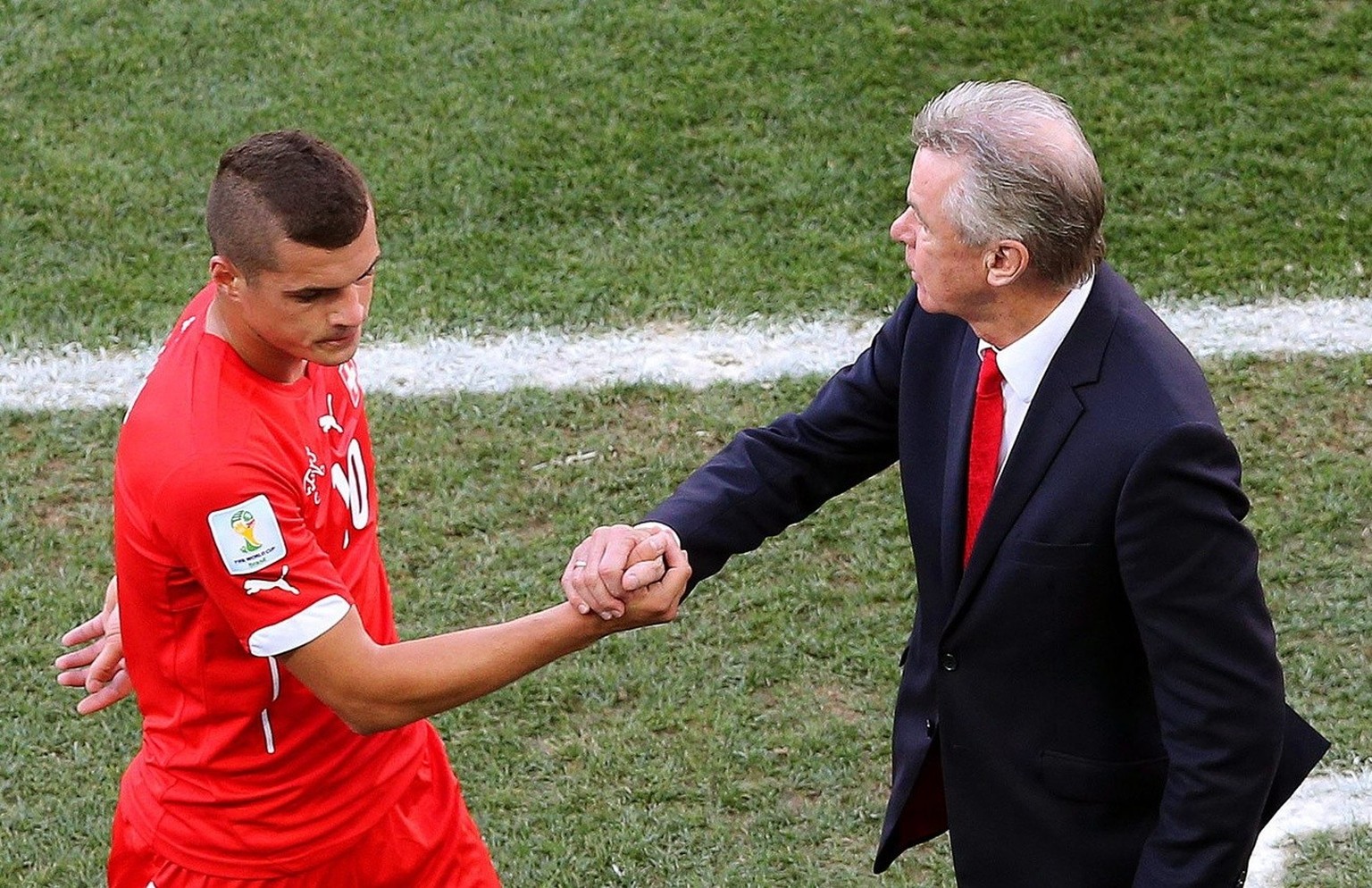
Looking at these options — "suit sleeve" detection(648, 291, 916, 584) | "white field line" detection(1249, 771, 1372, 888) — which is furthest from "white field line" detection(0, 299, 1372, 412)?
"suit sleeve" detection(648, 291, 916, 584)

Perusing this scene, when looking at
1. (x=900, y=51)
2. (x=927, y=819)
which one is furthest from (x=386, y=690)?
(x=900, y=51)

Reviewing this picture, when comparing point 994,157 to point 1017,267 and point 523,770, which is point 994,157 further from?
point 523,770

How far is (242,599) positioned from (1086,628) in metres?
1.35

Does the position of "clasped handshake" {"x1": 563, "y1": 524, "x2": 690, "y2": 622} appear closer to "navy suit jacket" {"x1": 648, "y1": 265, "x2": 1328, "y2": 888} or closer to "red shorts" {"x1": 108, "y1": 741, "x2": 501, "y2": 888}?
"navy suit jacket" {"x1": 648, "y1": 265, "x2": 1328, "y2": 888}

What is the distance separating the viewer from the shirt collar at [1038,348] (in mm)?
2799

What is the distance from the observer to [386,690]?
2863mm

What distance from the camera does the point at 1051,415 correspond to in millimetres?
2738

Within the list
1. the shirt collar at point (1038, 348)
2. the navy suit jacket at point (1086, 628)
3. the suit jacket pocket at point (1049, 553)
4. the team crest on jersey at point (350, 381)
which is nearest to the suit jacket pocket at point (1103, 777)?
the navy suit jacket at point (1086, 628)

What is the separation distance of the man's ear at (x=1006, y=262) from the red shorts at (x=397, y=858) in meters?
1.48

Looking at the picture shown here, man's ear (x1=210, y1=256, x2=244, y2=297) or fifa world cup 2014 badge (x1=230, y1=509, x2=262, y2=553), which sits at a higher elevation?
man's ear (x1=210, y1=256, x2=244, y2=297)

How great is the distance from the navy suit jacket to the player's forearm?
1.66 feet

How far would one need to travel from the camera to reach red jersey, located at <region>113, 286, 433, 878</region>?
271 cm

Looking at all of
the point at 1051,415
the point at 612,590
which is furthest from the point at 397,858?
the point at 1051,415

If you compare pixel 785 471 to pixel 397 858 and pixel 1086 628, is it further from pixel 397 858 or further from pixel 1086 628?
pixel 397 858
